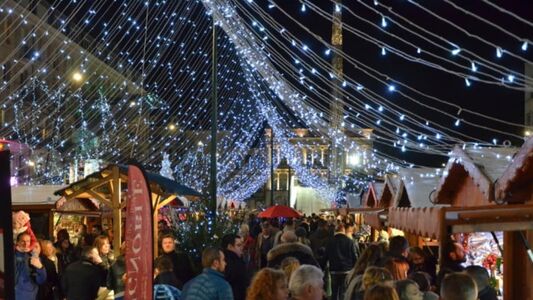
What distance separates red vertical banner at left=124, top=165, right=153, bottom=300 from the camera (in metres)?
4.55

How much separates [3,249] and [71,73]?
49862 mm

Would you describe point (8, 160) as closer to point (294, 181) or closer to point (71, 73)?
point (71, 73)

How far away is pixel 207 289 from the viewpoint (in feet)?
19.2

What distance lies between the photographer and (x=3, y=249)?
10.6 feet

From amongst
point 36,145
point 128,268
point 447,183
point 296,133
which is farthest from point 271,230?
point 296,133

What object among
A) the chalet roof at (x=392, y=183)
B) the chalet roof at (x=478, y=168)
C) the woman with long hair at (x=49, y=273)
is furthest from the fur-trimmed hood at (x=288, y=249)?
the chalet roof at (x=392, y=183)

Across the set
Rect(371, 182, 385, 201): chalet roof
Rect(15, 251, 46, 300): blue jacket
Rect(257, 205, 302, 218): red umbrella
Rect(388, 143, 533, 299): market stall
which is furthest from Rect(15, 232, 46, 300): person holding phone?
Rect(257, 205, 302, 218): red umbrella

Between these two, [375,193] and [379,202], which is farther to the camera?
[375,193]

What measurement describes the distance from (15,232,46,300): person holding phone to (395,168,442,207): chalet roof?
7524mm

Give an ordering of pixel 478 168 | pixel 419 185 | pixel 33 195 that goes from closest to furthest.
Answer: pixel 478 168
pixel 419 185
pixel 33 195

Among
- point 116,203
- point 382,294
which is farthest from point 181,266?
point 382,294

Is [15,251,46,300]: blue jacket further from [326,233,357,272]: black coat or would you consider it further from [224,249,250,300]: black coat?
[326,233,357,272]: black coat

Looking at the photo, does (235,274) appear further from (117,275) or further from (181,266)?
(117,275)

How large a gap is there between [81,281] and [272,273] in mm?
3715
